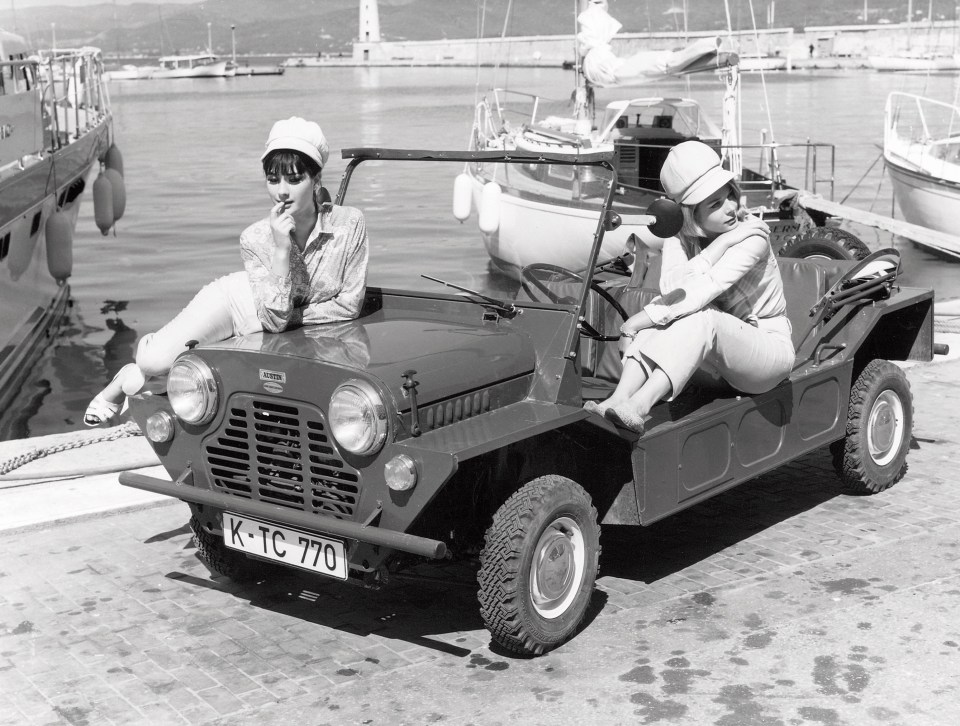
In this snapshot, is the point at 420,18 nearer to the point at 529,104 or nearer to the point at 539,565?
the point at 529,104

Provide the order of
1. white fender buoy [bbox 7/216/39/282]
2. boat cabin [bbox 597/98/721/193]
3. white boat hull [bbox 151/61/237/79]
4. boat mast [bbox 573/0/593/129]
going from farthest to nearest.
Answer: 1. white boat hull [bbox 151/61/237/79]
2. boat mast [bbox 573/0/593/129]
3. boat cabin [bbox 597/98/721/193]
4. white fender buoy [bbox 7/216/39/282]

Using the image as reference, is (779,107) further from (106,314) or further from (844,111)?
(106,314)

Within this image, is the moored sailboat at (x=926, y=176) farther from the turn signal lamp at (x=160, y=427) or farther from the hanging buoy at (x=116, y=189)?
the turn signal lamp at (x=160, y=427)

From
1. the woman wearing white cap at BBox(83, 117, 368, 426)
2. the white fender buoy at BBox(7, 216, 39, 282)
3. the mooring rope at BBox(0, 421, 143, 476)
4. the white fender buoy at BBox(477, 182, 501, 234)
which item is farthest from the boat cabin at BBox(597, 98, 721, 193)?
the woman wearing white cap at BBox(83, 117, 368, 426)

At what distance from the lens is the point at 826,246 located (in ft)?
24.9

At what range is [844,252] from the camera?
7.47 m

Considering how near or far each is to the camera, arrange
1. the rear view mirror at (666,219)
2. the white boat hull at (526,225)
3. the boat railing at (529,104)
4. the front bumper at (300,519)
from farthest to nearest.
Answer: the boat railing at (529,104) → the white boat hull at (526,225) → the rear view mirror at (666,219) → the front bumper at (300,519)

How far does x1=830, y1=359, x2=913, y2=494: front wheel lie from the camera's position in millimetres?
6078

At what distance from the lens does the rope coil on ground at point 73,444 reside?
663 cm

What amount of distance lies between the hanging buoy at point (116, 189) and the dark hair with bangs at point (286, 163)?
16.8m

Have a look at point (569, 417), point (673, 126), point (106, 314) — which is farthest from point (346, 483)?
point (673, 126)

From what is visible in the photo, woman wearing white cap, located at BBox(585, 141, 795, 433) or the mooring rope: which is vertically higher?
woman wearing white cap, located at BBox(585, 141, 795, 433)

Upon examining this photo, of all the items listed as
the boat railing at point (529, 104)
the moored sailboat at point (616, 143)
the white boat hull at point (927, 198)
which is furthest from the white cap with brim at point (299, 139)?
the white boat hull at point (927, 198)

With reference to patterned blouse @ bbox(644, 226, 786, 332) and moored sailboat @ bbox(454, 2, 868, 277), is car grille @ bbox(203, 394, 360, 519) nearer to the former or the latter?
patterned blouse @ bbox(644, 226, 786, 332)
